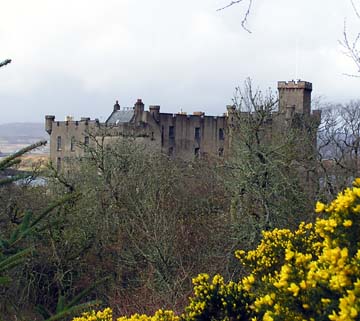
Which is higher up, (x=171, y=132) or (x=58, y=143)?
(x=171, y=132)

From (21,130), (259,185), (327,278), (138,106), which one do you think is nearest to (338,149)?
(259,185)

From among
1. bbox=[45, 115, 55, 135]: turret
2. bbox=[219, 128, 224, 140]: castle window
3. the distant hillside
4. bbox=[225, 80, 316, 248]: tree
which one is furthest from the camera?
the distant hillside

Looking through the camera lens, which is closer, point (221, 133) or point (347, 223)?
point (347, 223)

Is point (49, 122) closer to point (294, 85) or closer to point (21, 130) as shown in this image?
point (294, 85)

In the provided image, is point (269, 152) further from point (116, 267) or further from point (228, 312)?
point (228, 312)

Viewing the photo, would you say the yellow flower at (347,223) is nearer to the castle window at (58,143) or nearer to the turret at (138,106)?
the turret at (138,106)

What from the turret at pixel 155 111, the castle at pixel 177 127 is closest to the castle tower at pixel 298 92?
the castle at pixel 177 127

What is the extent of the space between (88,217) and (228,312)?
633 inches

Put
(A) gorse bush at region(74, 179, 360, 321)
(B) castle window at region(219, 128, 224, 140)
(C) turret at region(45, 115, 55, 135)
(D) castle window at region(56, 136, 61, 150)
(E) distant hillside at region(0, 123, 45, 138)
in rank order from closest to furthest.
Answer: (A) gorse bush at region(74, 179, 360, 321) → (B) castle window at region(219, 128, 224, 140) → (D) castle window at region(56, 136, 61, 150) → (C) turret at region(45, 115, 55, 135) → (E) distant hillside at region(0, 123, 45, 138)

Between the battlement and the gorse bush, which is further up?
the battlement

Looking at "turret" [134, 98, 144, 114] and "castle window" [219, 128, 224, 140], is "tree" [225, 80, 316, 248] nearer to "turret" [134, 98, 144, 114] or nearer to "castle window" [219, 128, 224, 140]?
Answer: "turret" [134, 98, 144, 114]

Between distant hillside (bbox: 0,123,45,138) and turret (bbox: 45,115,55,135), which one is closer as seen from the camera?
turret (bbox: 45,115,55,135)

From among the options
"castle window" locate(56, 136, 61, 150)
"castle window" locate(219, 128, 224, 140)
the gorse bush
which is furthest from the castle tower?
the gorse bush

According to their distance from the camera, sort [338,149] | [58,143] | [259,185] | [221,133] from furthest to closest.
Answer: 1. [58,143]
2. [221,133]
3. [338,149]
4. [259,185]
